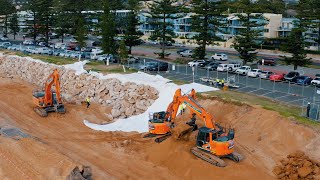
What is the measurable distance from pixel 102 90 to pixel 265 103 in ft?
59.1

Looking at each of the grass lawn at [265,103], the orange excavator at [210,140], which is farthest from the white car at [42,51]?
the orange excavator at [210,140]

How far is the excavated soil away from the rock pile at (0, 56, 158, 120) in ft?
16.6

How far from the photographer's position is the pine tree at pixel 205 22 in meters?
61.8

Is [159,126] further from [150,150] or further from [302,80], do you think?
[302,80]

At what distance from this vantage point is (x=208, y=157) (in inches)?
988

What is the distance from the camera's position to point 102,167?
26188 mm

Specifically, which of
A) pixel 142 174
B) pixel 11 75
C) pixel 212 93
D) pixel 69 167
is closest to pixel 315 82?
pixel 212 93

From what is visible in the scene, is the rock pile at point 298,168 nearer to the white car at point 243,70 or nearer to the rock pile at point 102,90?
the rock pile at point 102,90

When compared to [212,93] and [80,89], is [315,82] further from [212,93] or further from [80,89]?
[80,89]

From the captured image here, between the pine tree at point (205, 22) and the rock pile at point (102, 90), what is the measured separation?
21.7m

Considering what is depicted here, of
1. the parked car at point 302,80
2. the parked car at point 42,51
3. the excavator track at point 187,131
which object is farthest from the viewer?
the parked car at point 42,51

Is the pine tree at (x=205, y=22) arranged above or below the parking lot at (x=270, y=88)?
above

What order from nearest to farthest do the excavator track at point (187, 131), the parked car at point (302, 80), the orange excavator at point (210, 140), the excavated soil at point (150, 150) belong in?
the excavated soil at point (150, 150) < the orange excavator at point (210, 140) < the excavator track at point (187, 131) < the parked car at point (302, 80)

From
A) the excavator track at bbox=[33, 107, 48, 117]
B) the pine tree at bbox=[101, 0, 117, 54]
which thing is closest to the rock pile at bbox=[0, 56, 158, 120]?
the excavator track at bbox=[33, 107, 48, 117]
